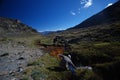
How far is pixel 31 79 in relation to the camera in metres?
14.8

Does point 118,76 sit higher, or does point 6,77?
point 6,77

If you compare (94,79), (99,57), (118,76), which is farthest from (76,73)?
(99,57)

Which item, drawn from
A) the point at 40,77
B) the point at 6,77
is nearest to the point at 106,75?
the point at 40,77

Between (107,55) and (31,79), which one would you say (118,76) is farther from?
(31,79)

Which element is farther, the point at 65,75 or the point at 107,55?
the point at 107,55

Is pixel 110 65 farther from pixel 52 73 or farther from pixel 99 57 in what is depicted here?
pixel 52 73

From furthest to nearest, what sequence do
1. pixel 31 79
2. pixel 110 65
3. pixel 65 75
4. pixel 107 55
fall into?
pixel 107 55 < pixel 110 65 < pixel 65 75 < pixel 31 79

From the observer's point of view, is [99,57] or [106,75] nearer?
[106,75]

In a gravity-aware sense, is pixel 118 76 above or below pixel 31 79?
below

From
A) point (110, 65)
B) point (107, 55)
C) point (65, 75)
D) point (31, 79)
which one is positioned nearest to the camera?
point (31, 79)

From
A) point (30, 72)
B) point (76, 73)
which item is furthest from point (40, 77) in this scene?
point (76, 73)

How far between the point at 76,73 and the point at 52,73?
8.31 ft

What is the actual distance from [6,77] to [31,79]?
10.8 feet

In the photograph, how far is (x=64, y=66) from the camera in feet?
61.7
